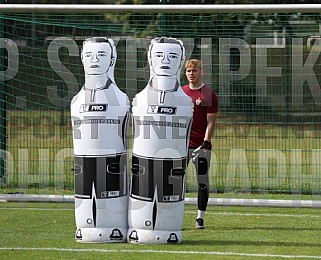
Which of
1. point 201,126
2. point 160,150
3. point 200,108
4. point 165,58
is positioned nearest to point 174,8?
point 200,108

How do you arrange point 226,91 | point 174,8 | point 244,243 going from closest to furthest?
1. point 244,243
2. point 174,8
3. point 226,91

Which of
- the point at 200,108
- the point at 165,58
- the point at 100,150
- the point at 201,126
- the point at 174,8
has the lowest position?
the point at 100,150

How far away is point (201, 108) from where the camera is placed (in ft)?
36.1

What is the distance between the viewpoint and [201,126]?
36.3ft

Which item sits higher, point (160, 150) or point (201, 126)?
point (201, 126)

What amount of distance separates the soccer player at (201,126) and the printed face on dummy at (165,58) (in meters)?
1.36

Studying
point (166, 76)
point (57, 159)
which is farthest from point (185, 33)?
point (166, 76)

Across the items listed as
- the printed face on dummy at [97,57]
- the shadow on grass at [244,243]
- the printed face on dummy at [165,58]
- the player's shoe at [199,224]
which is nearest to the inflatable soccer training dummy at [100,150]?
the printed face on dummy at [97,57]

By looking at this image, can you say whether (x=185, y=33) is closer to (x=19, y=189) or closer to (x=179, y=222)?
(x=19, y=189)

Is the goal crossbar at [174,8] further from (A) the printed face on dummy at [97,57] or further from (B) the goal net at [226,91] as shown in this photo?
(A) the printed face on dummy at [97,57]

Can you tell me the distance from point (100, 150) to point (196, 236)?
160 cm

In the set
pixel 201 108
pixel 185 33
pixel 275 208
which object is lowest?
pixel 275 208

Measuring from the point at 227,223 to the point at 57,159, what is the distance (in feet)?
18.2

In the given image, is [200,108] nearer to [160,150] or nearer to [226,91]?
[160,150]
